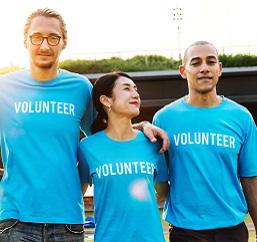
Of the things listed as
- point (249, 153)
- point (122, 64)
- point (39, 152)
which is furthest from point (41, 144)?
point (122, 64)

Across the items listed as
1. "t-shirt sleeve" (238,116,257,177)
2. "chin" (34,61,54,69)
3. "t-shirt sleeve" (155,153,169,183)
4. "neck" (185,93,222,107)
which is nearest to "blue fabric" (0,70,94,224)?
"chin" (34,61,54,69)

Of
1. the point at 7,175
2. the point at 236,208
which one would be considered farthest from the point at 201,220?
the point at 7,175

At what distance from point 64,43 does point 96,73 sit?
24.0 m

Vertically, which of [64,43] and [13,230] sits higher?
[64,43]

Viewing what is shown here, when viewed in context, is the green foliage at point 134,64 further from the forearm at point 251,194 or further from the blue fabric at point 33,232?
the blue fabric at point 33,232

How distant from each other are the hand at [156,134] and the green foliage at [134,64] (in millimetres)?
23550

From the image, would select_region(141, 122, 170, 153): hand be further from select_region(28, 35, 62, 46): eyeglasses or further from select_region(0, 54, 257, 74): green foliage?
select_region(0, 54, 257, 74): green foliage

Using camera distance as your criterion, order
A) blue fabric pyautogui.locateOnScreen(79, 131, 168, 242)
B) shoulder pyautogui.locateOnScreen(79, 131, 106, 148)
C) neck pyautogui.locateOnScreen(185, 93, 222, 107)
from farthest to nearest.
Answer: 1. neck pyautogui.locateOnScreen(185, 93, 222, 107)
2. shoulder pyautogui.locateOnScreen(79, 131, 106, 148)
3. blue fabric pyautogui.locateOnScreen(79, 131, 168, 242)

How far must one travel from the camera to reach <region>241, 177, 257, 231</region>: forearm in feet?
11.5

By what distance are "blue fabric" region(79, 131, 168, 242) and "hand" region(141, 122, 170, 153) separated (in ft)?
0.32

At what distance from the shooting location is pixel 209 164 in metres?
3.38

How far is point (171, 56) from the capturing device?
2866cm

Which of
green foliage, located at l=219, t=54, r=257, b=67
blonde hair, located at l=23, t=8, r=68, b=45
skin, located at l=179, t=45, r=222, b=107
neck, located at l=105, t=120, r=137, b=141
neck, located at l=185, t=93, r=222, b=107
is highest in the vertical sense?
blonde hair, located at l=23, t=8, r=68, b=45

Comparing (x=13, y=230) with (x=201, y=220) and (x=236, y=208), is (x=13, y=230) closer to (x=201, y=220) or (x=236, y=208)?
(x=201, y=220)
